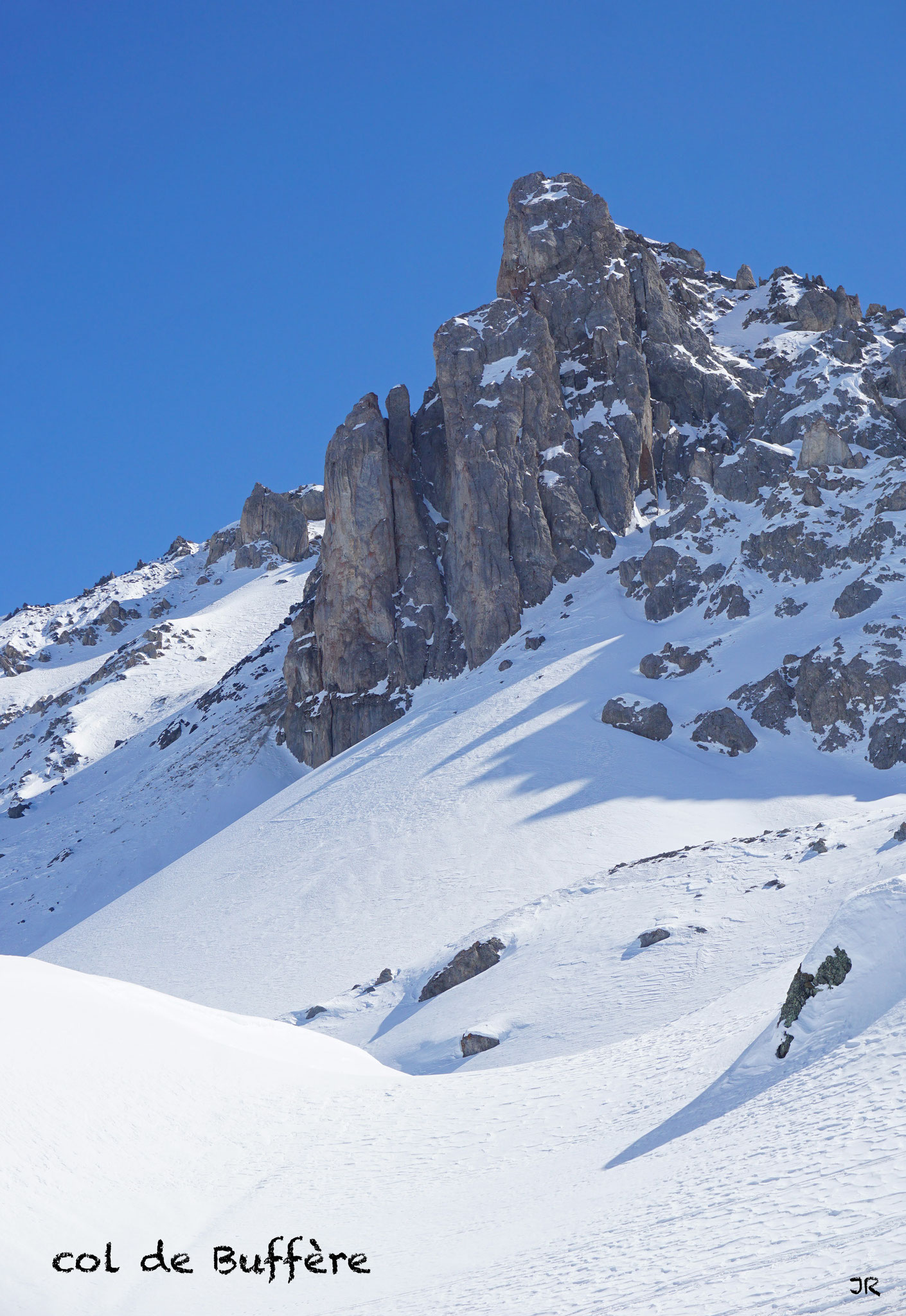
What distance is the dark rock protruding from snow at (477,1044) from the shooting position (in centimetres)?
3061

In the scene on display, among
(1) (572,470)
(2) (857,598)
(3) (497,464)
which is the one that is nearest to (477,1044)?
(2) (857,598)

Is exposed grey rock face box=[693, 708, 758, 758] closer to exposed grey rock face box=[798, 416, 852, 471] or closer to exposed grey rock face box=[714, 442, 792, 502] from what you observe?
exposed grey rock face box=[714, 442, 792, 502]

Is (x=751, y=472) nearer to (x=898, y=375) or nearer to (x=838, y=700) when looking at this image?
(x=898, y=375)

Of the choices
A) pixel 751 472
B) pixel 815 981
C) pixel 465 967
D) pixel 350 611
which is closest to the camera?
pixel 815 981

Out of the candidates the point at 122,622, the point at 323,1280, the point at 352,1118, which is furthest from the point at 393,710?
the point at 122,622

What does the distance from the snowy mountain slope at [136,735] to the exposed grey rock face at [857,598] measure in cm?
3872

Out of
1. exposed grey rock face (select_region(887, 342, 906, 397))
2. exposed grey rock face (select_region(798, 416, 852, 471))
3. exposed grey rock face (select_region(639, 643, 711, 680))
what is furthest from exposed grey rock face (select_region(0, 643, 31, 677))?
exposed grey rock face (select_region(887, 342, 906, 397))

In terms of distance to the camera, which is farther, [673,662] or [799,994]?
[673,662]

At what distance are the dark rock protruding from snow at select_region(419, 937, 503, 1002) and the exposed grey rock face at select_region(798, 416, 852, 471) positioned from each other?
4621cm

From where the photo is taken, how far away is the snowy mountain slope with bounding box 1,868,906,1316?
10.1 meters

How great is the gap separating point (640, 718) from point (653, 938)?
26457 millimetres

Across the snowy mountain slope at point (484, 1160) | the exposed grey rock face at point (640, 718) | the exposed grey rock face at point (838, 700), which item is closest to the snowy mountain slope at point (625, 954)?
the snowy mountain slope at point (484, 1160)

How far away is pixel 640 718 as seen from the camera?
194ft

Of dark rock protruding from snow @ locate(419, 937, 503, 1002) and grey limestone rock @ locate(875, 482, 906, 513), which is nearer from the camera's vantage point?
dark rock protruding from snow @ locate(419, 937, 503, 1002)
